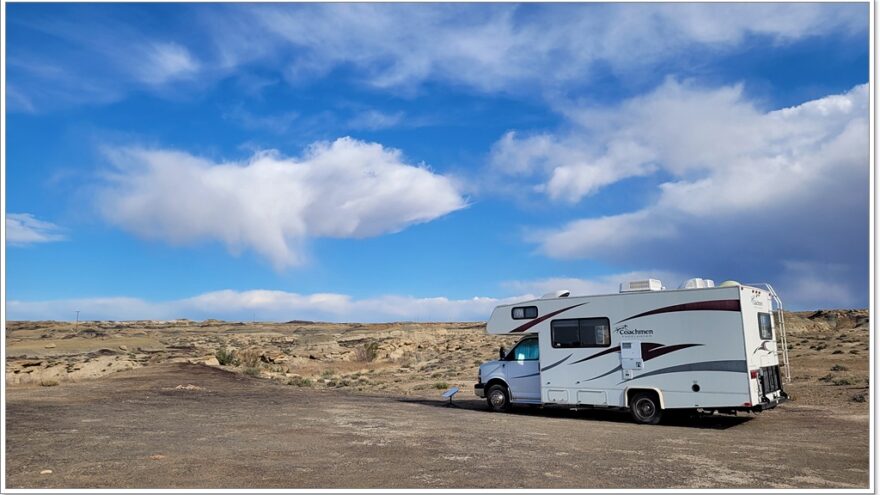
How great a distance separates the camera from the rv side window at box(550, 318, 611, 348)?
15.5 metres

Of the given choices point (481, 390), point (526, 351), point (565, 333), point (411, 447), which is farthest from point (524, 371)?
point (411, 447)

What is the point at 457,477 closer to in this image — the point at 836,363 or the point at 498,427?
the point at 498,427

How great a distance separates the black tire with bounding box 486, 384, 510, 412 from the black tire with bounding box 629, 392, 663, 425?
12.6ft

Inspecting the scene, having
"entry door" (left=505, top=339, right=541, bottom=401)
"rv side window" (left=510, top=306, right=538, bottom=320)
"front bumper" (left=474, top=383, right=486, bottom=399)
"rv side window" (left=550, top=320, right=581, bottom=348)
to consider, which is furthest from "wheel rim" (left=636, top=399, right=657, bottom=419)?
"front bumper" (left=474, top=383, right=486, bottom=399)

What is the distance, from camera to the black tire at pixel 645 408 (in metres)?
14.7

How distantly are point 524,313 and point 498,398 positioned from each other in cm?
284

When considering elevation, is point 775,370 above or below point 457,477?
above

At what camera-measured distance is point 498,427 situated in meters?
14.3

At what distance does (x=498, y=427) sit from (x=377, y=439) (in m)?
3.27

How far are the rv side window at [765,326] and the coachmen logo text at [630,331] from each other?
8.50ft

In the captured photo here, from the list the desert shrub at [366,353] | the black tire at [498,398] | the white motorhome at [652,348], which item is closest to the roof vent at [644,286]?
the white motorhome at [652,348]

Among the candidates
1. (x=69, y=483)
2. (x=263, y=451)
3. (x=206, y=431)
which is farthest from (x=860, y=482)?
(x=206, y=431)

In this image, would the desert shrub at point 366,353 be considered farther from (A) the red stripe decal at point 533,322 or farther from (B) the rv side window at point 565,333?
(B) the rv side window at point 565,333

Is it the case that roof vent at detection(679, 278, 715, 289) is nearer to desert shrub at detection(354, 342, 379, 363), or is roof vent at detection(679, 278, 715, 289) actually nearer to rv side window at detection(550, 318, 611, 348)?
rv side window at detection(550, 318, 611, 348)
